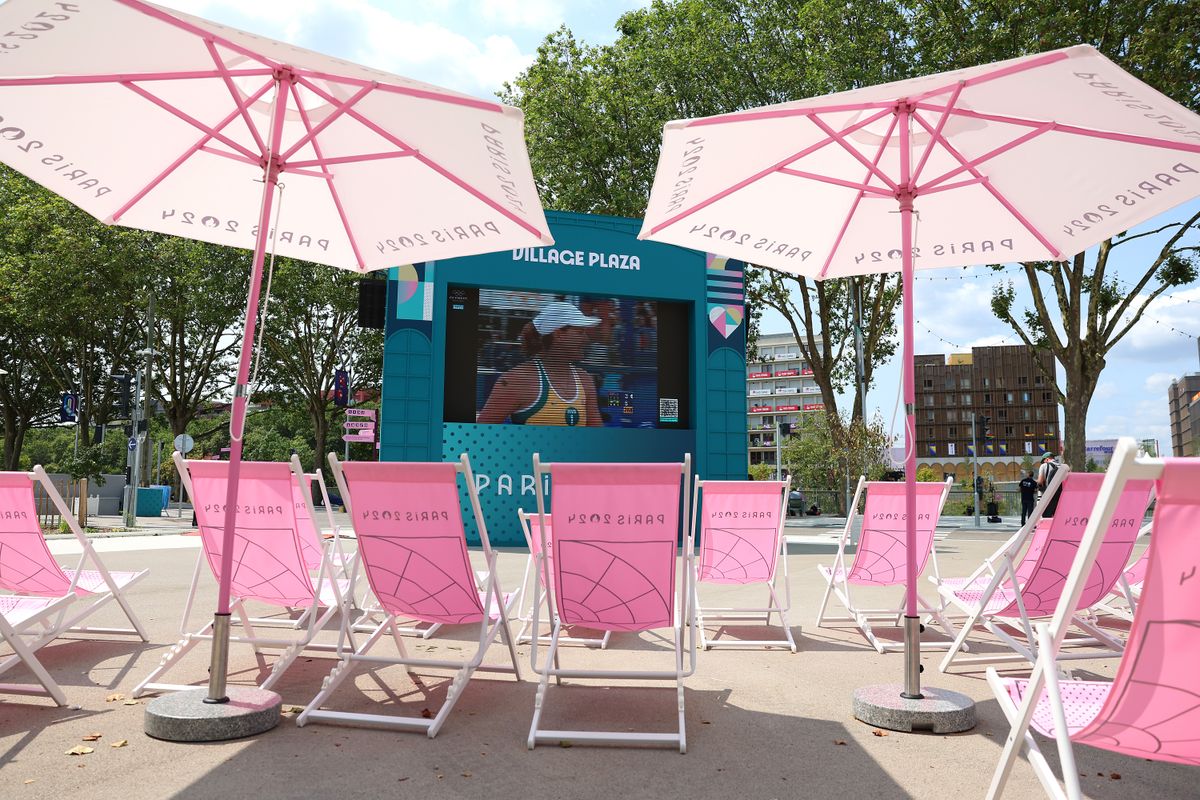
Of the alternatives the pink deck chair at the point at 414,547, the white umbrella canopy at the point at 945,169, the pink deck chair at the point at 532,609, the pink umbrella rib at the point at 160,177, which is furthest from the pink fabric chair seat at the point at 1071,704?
the pink umbrella rib at the point at 160,177

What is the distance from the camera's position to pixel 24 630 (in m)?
3.58

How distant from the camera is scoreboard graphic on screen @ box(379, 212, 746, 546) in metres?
13.5

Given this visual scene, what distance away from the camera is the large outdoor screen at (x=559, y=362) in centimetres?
1385

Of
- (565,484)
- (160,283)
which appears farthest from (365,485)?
(160,283)

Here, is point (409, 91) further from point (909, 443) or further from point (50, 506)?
point (50, 506)

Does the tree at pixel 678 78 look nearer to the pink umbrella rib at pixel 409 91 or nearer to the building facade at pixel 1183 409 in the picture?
the pink umbrella rib at pixel 409 91

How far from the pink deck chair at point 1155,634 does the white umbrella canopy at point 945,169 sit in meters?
2.00

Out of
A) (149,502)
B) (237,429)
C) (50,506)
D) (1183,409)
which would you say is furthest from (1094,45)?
(1183,409)

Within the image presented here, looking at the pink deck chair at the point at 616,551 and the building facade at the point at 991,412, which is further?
the building facade at the point at 991,412

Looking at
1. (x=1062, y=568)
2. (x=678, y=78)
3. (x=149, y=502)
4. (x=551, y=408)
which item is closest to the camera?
(x=1062, y=568)

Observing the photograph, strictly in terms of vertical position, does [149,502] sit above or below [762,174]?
below

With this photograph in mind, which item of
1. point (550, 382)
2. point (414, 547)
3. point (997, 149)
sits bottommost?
point (414, 547)

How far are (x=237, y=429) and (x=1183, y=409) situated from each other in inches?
4873

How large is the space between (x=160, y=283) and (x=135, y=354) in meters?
3.74
